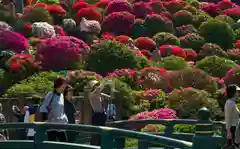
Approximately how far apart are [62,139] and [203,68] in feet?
48.0

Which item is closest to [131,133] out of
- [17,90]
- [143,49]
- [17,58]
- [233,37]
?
[17,90]

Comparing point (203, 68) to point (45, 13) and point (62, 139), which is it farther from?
point (62, 139)

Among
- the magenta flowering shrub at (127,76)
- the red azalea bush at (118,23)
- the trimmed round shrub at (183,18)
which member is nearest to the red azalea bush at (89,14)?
the red azalea bush at (118,23)

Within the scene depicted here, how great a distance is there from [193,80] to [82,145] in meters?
12.4

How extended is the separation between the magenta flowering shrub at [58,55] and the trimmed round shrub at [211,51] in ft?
18.2

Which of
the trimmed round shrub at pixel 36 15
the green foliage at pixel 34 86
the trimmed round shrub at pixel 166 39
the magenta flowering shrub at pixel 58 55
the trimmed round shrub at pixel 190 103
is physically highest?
the trimmed round shrub at pixel 36 15

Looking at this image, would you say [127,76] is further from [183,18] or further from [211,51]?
[183,18]

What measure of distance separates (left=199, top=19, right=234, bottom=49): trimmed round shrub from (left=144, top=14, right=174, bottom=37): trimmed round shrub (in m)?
1.74

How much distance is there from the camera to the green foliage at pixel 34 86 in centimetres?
1917

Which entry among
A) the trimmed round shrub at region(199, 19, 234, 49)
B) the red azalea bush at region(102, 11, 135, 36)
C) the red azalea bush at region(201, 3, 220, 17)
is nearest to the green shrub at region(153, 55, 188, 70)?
the trimmed round shrub at region(199, 19, 234, 49)

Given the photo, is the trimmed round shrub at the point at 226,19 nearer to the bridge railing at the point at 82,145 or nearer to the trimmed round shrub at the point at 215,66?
the trimmed round shrub at the point at 215,66

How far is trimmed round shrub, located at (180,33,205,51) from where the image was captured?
99.9ft

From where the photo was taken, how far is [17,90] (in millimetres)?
19797

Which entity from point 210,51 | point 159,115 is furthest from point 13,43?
point 159,115
